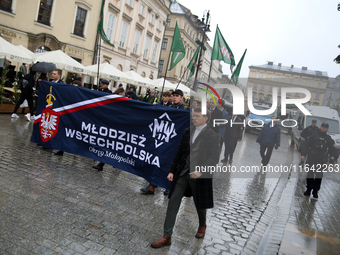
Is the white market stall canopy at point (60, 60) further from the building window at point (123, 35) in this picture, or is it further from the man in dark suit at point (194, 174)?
the building window at point (123, 35)

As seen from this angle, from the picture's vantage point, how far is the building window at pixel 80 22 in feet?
80.6

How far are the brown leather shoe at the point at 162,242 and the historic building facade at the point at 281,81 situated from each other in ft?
6.85

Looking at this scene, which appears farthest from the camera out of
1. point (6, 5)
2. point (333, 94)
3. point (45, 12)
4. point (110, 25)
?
point (110, 25)

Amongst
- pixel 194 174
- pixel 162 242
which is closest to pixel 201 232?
pixel 162 242

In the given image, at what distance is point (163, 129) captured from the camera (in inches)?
240

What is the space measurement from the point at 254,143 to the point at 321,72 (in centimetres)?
96

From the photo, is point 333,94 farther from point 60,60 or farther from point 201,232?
point 60,60

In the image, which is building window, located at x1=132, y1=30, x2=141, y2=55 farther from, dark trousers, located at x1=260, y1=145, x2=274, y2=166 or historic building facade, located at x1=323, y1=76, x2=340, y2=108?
historic building facade, located at x1=323, y1=76, x2=340, y2=108

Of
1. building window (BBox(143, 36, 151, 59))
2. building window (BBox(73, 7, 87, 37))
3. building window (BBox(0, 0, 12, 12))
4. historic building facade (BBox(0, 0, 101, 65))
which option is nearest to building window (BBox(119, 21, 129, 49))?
historic building facade (BBox(0, 0, 101, 65))

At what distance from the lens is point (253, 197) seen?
692cm

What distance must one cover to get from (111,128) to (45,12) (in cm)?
1849

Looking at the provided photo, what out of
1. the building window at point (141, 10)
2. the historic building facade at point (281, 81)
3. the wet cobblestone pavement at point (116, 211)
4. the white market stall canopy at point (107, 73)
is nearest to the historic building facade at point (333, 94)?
the historic building facade at point (281, 81)

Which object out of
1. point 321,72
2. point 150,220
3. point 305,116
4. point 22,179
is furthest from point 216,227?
point 22,179

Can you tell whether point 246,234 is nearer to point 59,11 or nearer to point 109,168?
point 109,168
